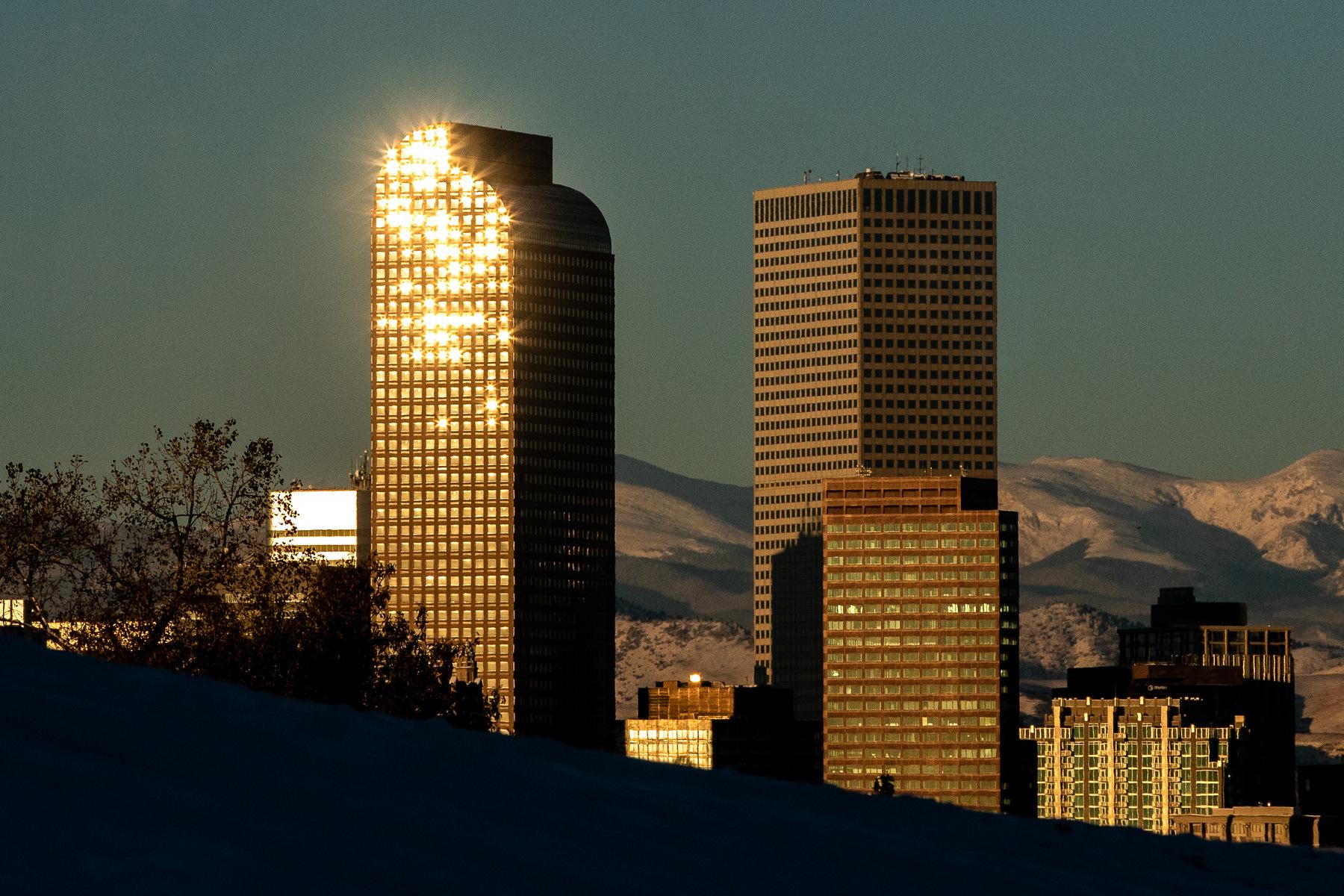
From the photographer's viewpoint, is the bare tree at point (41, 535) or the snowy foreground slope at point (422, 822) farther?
the bare tree at point (41, 535)

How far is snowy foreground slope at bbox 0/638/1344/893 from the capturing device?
10461 mm

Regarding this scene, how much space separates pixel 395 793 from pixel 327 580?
68999mm

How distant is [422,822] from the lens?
38.0ft

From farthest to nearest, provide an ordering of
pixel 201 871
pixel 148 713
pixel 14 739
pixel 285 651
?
pixel 285 651 < pixel 148 713 < pixel 14 739 < pixel 201 871

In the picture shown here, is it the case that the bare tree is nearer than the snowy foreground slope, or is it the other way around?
the snowy foreground slope

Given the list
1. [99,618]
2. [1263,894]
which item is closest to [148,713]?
[1263,894]

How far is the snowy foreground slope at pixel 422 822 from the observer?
34.3 feet

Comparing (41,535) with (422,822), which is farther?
(41,535)

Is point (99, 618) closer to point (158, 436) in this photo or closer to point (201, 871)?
point (158, 436)

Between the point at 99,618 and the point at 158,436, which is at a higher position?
the point at 158,436

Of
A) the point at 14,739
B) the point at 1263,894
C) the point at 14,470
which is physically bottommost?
the point at 1263,894

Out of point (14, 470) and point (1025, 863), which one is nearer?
point (1025, 863)

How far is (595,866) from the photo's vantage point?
1138cm

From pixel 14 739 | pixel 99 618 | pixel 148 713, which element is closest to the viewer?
pixel 14 739
